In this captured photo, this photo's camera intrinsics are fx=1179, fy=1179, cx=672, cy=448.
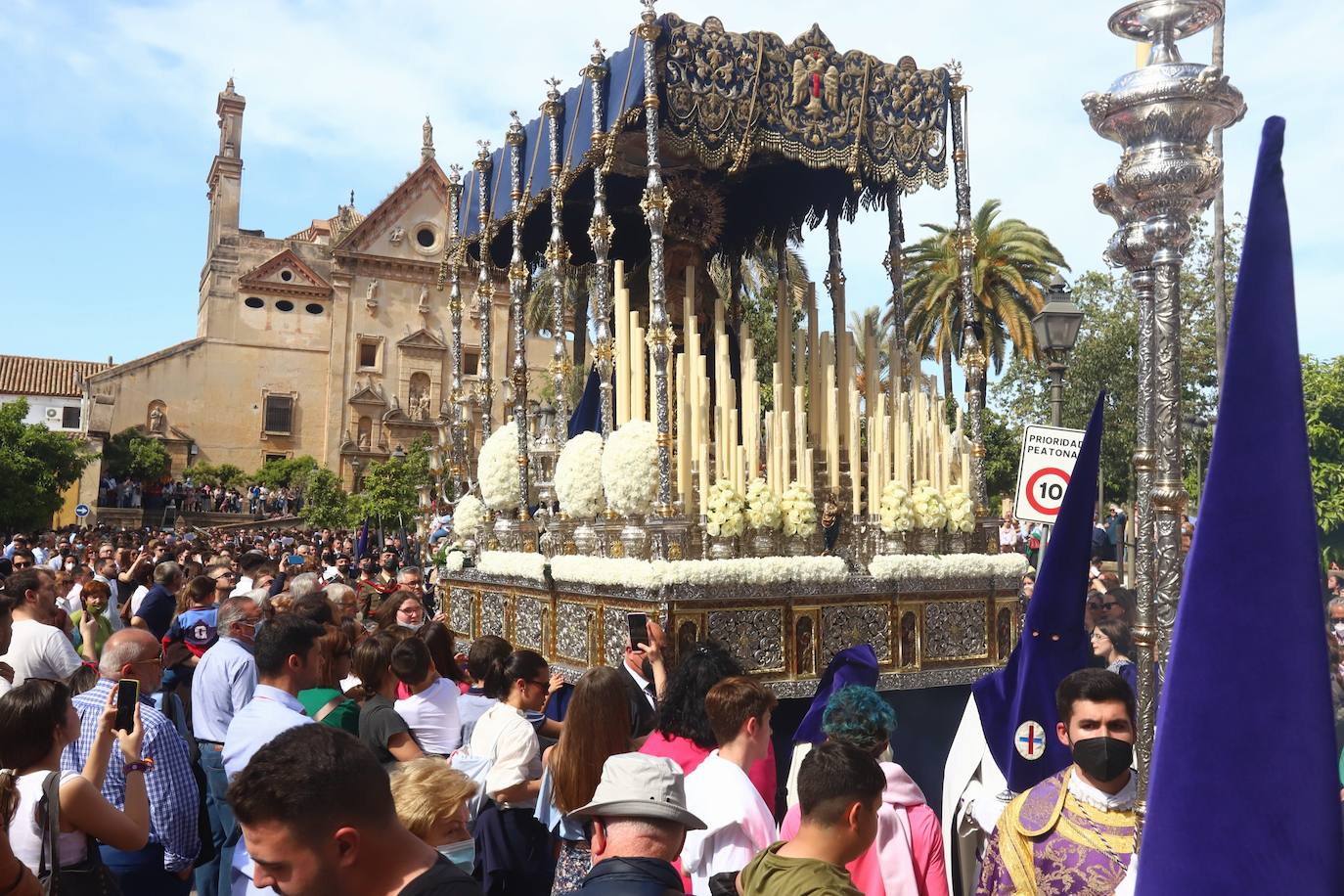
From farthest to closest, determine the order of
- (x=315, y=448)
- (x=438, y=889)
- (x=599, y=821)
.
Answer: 1. (x=315, y=448)
2. (x=599, y=821)
3. (x=438, y=889)

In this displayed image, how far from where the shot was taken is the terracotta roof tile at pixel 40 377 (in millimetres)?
56969

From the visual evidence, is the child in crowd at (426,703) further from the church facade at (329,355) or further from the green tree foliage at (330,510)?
the church facade at (329,355)

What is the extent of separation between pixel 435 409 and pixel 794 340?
45448mm

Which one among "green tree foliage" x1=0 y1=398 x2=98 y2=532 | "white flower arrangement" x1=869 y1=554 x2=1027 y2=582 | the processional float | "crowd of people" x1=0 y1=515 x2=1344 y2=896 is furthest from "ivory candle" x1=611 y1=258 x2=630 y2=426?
"green tree foliage" x1=0 y1=398 x2=98 y2=532

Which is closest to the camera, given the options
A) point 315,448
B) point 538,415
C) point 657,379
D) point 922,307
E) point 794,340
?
point 657,379

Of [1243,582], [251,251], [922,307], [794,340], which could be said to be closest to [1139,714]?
[1243,582]

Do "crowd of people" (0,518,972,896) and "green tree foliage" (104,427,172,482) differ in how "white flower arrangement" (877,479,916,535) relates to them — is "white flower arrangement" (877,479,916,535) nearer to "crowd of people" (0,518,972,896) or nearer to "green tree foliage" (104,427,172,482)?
"crowd of people" (0,518,972,896)

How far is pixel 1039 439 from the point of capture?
28.7 ft

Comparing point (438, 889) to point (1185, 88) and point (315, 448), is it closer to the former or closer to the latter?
point (1185, 88)

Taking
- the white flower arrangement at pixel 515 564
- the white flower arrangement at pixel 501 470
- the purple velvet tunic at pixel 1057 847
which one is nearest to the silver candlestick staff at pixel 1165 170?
the purple velvet tunic at pixel 1057 847

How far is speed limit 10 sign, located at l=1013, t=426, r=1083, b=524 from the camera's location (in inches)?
339

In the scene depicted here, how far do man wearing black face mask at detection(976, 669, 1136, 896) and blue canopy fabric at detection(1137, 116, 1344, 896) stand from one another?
1.29 metres

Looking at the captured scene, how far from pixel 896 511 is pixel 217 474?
47055mm

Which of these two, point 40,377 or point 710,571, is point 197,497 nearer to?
point 40,377
